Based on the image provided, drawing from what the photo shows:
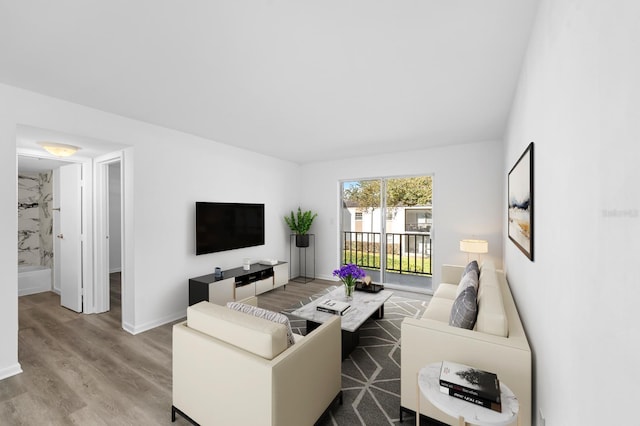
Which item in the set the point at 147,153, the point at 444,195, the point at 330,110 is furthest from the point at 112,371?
the point at 444,195

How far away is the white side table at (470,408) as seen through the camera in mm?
1229

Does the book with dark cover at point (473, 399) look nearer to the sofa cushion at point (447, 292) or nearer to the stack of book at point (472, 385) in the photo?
the stack of book at point (472, 385)

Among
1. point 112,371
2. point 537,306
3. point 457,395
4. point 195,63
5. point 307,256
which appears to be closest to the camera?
point 457,395

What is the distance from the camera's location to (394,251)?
225 inches

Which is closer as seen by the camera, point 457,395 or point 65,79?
point 457,395

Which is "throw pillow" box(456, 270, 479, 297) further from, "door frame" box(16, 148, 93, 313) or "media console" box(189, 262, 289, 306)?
"door frame" box(16, 148, 93, 313)

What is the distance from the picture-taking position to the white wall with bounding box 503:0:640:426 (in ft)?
2.04

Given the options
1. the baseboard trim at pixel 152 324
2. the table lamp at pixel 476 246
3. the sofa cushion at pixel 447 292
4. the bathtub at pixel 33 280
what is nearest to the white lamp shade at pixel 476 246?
the table lamp at pixel 476 246

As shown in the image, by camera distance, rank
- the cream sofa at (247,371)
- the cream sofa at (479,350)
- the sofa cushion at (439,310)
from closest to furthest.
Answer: the cream sofa at (247,371), the cream sofa at (479,350), the sofa cushion at (439,310)

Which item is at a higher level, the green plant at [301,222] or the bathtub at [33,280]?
the green plant at [301,222]

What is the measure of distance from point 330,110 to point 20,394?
3714mm

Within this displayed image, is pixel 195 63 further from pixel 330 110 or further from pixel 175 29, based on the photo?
pixel 330 110

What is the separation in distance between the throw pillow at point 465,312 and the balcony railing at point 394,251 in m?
3.31

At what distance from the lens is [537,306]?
1.57 meters
